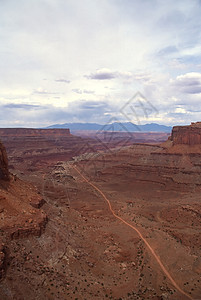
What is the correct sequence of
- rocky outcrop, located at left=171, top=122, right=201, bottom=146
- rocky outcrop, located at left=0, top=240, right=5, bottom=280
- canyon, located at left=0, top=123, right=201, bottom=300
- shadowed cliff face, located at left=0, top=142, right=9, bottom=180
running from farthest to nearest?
1. rocky outcrop, located at left=171, top=122, right=201, bottom=146
2. shadowed cliff face, located at left=0, top=142, right=9, bottom=180
3. canyon, located at left=0, top=123, right=201, bottom=300
4. rocky outcrop, located at left=0, top=240, right=5, bottom=280

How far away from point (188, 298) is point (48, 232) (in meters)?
13.5

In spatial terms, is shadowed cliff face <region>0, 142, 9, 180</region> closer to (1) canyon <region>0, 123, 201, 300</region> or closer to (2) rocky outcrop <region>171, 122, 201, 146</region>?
(1) canyon <region>0, 123, 201, 300</region>

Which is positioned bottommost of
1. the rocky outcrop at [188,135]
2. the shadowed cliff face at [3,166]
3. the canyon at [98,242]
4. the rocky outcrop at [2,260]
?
the canyon at [98,242]

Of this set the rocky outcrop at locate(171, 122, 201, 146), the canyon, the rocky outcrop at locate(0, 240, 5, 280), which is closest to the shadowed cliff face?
the canyon

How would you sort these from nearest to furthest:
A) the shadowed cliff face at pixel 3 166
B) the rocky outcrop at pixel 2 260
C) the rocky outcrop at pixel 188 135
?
the rocky outcrop at pixel 2 260 < the shadowed cliff face at pixel 3 166 < the rocky outcrop at pixel 188 135

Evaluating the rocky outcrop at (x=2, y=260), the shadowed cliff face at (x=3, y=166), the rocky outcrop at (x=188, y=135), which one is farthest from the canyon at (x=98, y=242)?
the rocky outcrop at (x=188, y=135)

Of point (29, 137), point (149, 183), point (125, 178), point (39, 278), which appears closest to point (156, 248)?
point (39, 278)

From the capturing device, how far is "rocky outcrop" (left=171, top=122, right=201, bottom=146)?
218 ft

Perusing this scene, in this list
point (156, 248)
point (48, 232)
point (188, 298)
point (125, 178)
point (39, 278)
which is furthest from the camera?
point (125, 178)

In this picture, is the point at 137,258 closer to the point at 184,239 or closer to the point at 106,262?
the point at 106,262

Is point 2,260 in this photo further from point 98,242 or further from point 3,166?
point 98,242

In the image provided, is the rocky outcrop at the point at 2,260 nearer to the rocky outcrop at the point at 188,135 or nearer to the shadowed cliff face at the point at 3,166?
the shadowed cliff face at the point at 3,166

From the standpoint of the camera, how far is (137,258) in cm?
2581

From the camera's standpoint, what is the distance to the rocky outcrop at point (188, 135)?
66.3 meters
